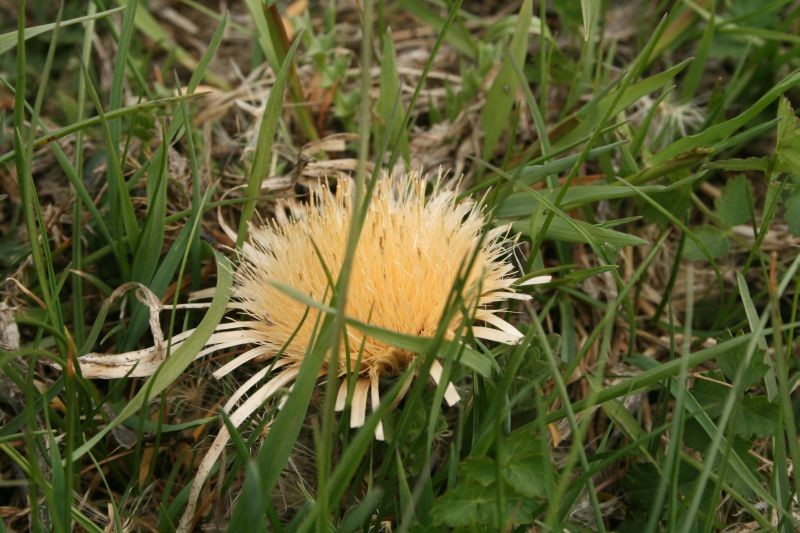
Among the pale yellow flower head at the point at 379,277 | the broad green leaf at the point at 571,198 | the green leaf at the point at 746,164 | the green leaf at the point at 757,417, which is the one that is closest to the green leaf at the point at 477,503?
the pale yellow flower head at the point at 379,277

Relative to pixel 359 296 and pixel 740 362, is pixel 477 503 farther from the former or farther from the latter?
pixel 740 362

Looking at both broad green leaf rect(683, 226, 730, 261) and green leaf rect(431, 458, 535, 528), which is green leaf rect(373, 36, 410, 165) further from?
green leaf rect(431, 458, 535, 528)

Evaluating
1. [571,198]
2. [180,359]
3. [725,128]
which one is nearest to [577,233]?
[571,198]

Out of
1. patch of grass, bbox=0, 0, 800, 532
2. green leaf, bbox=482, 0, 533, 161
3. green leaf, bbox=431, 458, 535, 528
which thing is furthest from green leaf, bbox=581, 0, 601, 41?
green leaf, bbox=431, 458, 535, 528

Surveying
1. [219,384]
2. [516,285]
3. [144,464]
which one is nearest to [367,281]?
[516,285]

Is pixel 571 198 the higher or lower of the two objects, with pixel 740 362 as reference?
higher

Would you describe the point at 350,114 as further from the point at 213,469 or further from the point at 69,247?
the point at 213,469

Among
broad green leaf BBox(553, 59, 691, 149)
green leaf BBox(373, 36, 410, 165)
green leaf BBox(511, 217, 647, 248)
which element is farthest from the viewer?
green leaf BBox(373, 36, 410, 165)
